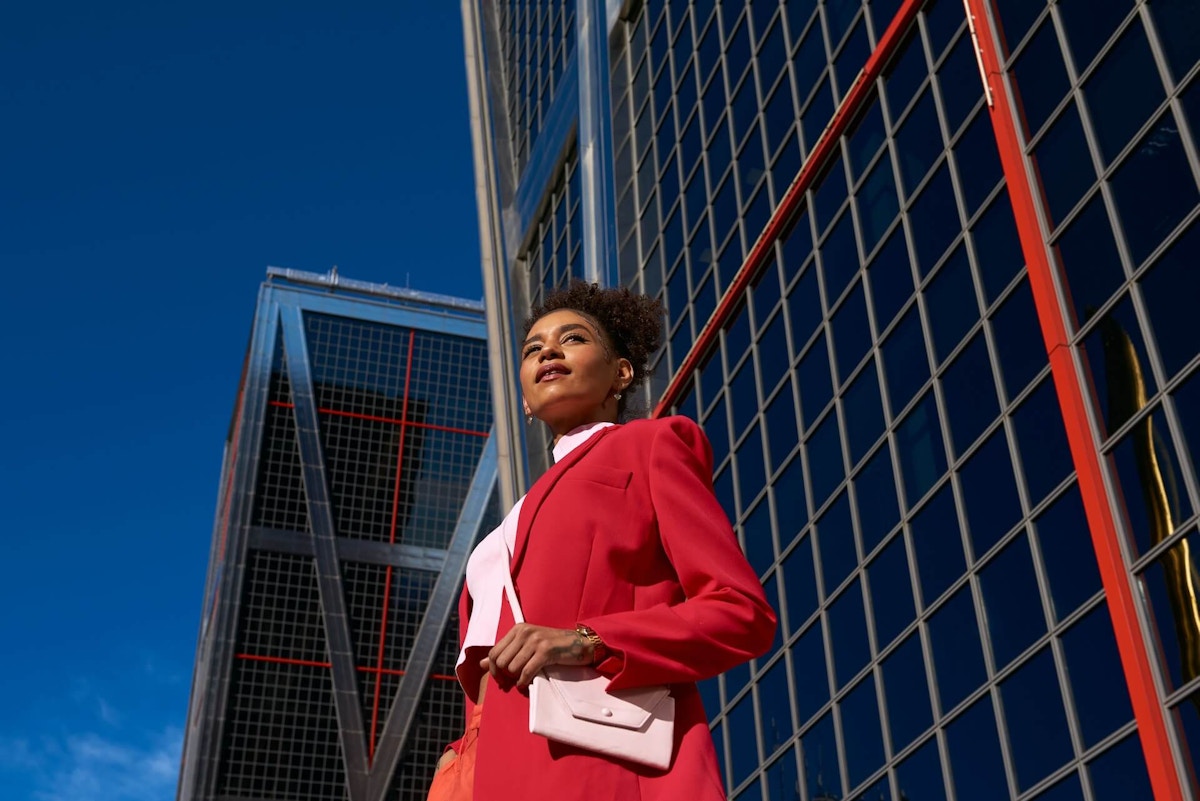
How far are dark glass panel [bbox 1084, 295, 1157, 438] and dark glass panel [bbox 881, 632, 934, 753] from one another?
433 centimetres

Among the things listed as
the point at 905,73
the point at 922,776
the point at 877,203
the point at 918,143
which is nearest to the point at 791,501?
the point at 877,203

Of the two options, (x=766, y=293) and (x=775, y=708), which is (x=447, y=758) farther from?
(x=766, y=293)

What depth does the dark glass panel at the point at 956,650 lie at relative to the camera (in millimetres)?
17609

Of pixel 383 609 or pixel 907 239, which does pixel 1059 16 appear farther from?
pixel 383 609

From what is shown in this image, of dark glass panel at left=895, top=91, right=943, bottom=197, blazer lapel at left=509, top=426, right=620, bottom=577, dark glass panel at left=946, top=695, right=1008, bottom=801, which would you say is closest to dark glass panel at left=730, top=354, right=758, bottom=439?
dark glass panel at left=895, top=91, right=943, bottom=197

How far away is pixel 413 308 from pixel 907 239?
7075 cm

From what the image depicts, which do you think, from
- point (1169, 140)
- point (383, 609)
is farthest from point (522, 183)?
point (383, 609)

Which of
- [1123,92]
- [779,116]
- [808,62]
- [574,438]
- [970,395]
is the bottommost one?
[574,438]

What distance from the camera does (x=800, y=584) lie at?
75.0 feet

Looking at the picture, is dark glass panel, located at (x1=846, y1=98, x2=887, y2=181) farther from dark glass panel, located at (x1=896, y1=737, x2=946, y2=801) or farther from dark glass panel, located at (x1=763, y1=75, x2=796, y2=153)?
dark glass panel, located at (x1=896, y1=737, x2=946, y2=801)

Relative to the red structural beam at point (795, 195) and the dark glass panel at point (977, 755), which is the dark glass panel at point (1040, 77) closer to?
the red structural beam at point (795, 195)

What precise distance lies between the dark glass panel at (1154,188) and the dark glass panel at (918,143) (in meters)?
4.86

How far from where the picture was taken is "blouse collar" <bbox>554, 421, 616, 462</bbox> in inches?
177

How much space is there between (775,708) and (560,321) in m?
18.9
